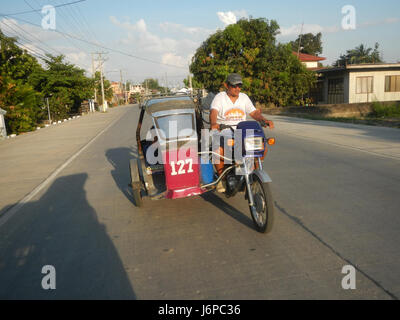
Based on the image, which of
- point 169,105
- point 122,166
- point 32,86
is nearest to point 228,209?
point 169,105

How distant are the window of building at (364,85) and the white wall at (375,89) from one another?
0.25 meters

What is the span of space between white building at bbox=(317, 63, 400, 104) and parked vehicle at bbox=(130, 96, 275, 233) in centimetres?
2619

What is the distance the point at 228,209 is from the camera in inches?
215

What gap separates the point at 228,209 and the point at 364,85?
91.4 ft

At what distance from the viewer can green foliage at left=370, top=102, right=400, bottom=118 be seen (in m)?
18.7

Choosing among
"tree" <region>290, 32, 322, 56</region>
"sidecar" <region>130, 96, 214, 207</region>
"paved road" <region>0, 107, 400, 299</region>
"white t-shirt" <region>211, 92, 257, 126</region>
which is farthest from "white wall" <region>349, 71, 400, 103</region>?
"tree" <region>290, 32, 322, 56</region>

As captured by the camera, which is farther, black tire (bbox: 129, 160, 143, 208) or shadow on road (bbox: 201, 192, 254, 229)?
black tire (bbox: 129, 160, 143, 208)

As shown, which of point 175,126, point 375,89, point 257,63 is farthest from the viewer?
point 257,63

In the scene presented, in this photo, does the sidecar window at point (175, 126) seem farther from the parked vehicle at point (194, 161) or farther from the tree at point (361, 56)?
the tree at point (361, 56)

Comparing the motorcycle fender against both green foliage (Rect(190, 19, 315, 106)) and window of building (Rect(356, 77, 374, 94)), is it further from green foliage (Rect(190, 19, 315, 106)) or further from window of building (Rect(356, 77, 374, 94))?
window of building (Rect(356, 77, 374, 94))

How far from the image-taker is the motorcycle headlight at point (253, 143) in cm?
446

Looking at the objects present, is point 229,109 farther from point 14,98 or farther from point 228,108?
point 14,98
